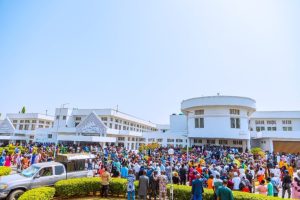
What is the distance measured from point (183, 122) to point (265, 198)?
156ft

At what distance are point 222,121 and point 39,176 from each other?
29583mm

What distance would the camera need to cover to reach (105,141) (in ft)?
126

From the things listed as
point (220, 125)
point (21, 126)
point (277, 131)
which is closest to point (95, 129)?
A: point (220, 125)

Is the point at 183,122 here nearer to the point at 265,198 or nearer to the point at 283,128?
the point at 283,128

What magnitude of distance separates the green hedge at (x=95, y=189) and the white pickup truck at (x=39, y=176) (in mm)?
859

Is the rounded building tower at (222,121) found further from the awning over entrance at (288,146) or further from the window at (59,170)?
the window at (59,170)

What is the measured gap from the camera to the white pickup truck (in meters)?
9.86

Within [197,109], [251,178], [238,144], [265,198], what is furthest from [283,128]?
[265,198]

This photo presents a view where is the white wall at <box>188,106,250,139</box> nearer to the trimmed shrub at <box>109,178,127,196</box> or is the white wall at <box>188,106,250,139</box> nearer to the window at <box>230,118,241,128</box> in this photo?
the window at <box>230,118,241,128</box>

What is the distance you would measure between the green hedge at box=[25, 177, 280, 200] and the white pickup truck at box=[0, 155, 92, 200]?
86 cm

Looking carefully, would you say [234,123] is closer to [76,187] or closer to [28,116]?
[76,187]

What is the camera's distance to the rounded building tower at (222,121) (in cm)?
3497

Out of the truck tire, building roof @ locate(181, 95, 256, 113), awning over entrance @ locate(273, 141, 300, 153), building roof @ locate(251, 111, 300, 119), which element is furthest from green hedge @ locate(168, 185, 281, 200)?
building roof @ locate(251, 111, 300, 119)

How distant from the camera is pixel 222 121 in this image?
3528 centimetres
